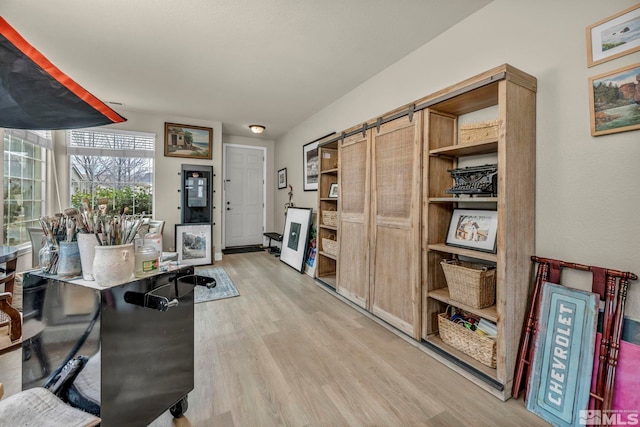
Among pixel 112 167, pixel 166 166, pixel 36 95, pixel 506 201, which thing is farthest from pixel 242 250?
pixel 506 201

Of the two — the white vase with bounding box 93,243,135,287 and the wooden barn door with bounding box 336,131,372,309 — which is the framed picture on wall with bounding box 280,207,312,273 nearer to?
the wooden barn door with bounding box 336,131,372,309

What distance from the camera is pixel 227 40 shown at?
245 cm

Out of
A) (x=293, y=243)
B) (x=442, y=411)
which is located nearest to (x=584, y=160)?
(x=442, y=411)

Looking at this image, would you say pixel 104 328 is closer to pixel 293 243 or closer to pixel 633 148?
pixel 633 148

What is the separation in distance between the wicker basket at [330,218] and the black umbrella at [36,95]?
8.04ft

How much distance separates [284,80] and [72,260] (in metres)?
2.91

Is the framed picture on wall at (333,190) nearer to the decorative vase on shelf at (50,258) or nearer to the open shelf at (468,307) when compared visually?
the open shelf at (468,307)

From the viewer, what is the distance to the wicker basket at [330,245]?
355cm

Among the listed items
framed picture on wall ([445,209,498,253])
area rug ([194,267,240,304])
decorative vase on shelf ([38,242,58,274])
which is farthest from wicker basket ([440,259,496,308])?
area rug ([194,267,240,304])

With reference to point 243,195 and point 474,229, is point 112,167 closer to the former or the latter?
point 243,195

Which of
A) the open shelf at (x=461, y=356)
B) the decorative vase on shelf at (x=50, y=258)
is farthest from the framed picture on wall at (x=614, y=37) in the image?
the decorative vase on shelf at (x=50, y=258)

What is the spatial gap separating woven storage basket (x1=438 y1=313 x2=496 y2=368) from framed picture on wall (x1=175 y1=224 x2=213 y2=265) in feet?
13.4

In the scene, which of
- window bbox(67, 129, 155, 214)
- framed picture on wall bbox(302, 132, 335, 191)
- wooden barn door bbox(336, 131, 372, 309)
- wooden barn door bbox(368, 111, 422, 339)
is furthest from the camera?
framed picture on wall bbox(302, 132, 335, 191)

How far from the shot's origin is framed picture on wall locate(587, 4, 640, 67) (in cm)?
138
